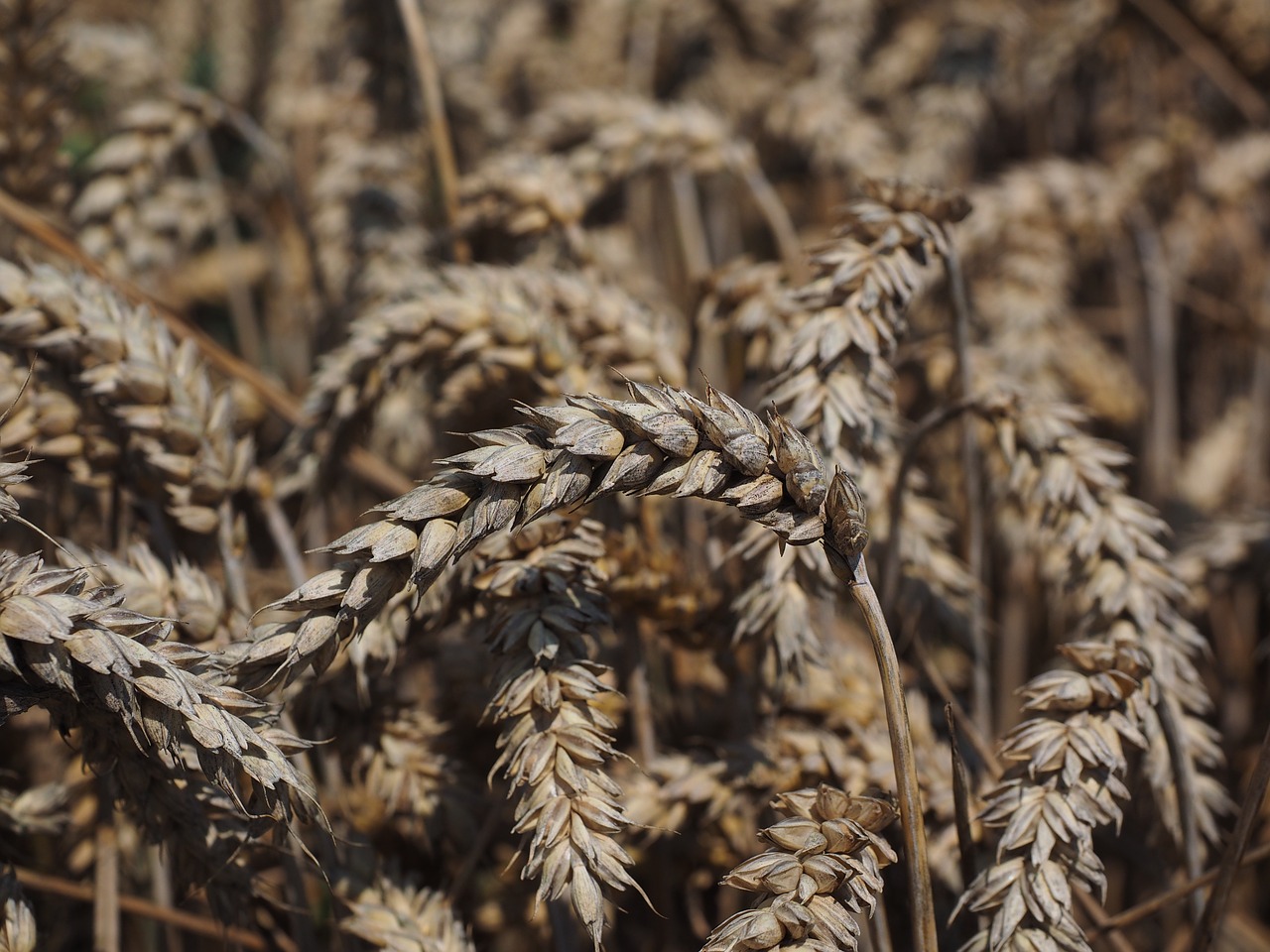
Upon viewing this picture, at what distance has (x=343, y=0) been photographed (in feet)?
7.51

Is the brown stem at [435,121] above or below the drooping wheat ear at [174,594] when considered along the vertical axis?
above

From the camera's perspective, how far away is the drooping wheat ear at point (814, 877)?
96cm

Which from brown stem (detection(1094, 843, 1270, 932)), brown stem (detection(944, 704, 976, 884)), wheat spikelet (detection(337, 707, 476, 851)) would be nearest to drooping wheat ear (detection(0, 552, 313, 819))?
wheat spikelet (detection(337, 707, 476, 851))

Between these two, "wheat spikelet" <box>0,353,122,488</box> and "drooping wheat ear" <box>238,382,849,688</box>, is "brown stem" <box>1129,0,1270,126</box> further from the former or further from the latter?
"wheat spikelet" <box>0,353,122,488</box>

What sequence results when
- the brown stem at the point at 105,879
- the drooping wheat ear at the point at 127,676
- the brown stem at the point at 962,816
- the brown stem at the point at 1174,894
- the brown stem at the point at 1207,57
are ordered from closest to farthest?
the drooping wheat ear at the point at 127,676
the brown stem at the point at 962,816
the brown stem at the point at 1174,894
the brown stem at the point at 105,879
the brown stem at the point at 1207,57

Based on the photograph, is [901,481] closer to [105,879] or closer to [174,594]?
[174,594]

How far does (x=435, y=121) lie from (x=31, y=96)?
73 centimetres

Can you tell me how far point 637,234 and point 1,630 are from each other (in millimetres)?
2751

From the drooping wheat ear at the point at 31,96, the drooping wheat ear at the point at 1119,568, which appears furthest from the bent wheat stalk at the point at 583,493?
the drooping wheat ear at the point at 31,96

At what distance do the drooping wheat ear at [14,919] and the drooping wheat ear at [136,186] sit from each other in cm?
130

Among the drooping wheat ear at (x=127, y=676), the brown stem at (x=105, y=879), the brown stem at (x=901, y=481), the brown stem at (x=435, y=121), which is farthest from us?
the brown stem at (x=435, y=121)

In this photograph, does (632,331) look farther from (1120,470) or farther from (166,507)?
(1120,470)

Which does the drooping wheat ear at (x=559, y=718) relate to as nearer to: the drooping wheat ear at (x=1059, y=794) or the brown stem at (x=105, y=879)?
the drooping wheat ear at (x=1059, y=794)

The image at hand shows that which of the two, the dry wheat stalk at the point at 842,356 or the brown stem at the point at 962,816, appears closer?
the brown stem at the point at 962,816
